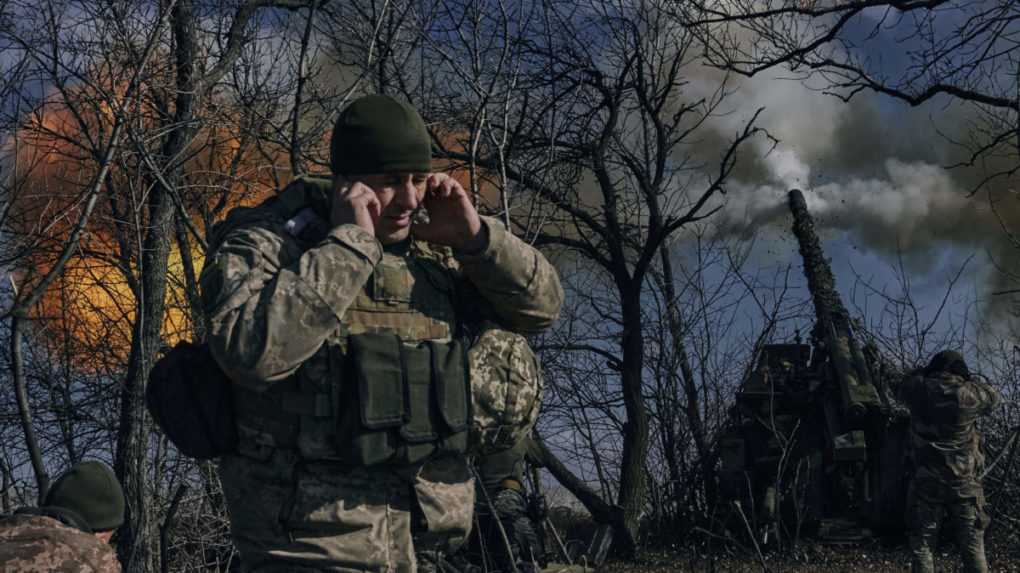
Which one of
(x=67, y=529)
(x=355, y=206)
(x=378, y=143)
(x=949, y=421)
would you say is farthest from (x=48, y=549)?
(x=949, y=421)

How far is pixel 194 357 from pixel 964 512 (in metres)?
8.54

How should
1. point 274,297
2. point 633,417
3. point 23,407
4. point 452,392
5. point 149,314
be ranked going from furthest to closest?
point 633,417, point 149,314, point 23,407, point 452,392, point 274,297

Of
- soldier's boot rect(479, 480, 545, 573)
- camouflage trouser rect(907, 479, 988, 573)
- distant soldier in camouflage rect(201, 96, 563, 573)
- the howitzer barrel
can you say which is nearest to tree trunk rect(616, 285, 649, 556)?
the howitzer barrel

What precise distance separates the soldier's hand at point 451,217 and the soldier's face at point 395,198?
0.04 m

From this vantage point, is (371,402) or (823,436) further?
(823,436)

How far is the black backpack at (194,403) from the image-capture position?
3.14 m

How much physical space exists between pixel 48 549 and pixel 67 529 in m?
0.13

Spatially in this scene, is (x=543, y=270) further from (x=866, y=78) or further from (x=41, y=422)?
(x=41, y=422)

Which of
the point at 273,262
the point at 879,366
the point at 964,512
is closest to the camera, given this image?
the point at 273,262

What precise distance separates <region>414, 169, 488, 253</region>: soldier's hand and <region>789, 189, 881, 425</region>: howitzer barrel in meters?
10.4

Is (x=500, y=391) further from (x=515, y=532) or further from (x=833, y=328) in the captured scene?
(x=833, y=328)

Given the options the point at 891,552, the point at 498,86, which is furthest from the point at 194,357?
the point at 891,552

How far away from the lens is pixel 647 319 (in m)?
15.9

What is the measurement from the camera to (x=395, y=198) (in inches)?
130
